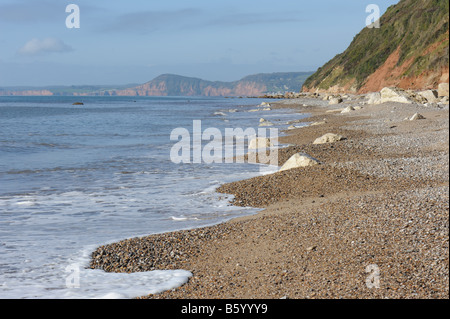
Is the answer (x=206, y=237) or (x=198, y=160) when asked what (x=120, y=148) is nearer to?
(x=198, y=160)

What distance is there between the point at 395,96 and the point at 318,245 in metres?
33.8

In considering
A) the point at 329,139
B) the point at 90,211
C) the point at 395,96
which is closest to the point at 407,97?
the point at 395,96

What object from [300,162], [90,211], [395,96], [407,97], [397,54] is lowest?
[90,211]

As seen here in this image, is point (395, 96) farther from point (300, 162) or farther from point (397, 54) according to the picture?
point (397, 54)

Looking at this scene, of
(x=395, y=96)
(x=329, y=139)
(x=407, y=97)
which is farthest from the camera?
(x=395, y=96)

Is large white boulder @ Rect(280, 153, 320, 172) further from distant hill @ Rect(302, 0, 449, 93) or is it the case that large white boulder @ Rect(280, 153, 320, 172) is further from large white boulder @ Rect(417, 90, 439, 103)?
distant hill @ Rect(302, 0, 449, 93)

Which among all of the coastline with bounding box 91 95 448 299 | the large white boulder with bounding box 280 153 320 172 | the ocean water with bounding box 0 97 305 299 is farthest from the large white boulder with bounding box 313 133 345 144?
the coastline with bounding box 91 95 448 299

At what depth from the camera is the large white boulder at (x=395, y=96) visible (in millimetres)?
36297

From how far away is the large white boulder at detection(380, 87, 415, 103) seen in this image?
3630 centimetres

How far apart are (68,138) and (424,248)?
94.1ft

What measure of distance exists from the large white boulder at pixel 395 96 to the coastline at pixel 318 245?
26.2 metres

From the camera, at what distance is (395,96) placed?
37688mm

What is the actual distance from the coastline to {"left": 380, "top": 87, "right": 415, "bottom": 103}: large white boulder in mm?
26230
